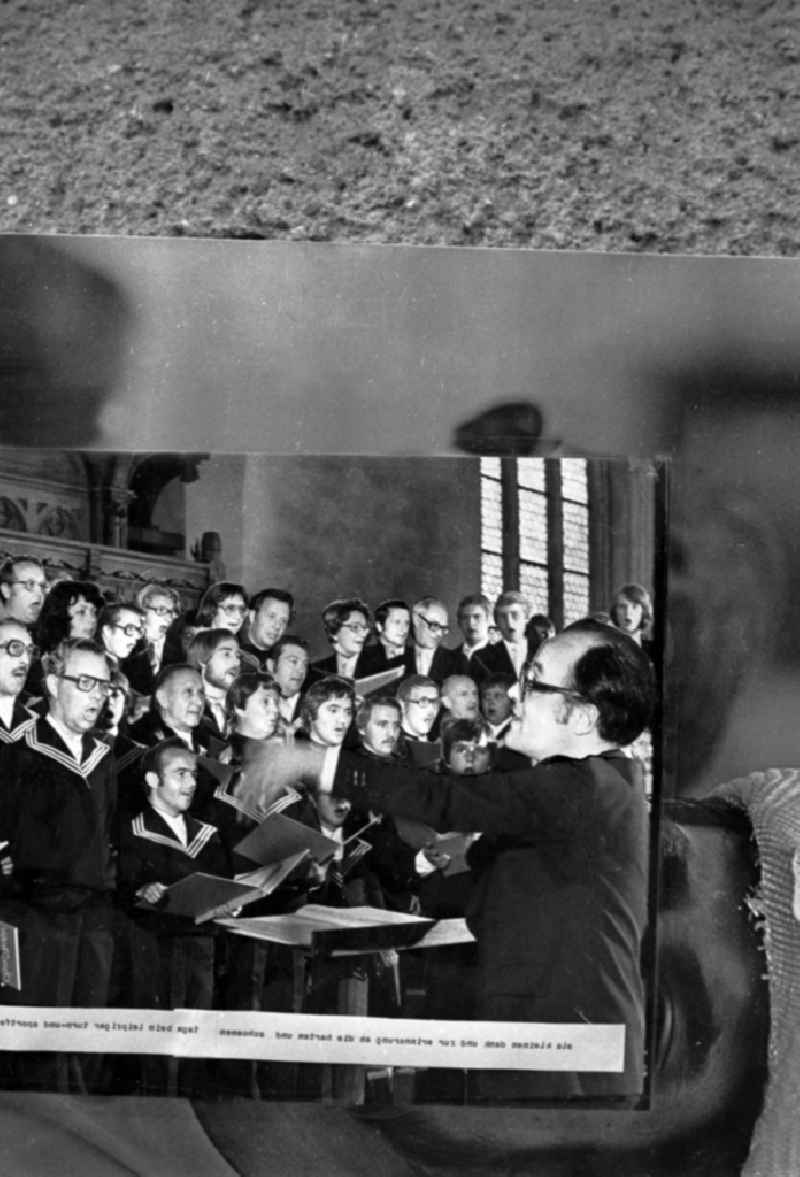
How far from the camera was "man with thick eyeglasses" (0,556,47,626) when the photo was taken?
4.80ft

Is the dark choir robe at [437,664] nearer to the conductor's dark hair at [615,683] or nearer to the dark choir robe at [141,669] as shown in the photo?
the conductor's dark hair at [615,683]

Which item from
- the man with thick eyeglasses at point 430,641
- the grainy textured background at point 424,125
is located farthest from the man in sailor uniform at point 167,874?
the grainy textured background at point 424,125

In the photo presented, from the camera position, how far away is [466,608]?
4.77ft

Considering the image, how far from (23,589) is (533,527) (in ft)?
1.44

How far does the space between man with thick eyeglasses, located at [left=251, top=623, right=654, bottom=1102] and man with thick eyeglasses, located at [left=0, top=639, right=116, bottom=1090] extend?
0.58 feet

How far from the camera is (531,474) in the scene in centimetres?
146

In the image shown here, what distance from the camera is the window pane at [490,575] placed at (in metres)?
1.45

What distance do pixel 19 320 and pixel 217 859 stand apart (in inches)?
19.4

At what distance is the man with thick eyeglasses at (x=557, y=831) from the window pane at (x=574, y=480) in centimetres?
11

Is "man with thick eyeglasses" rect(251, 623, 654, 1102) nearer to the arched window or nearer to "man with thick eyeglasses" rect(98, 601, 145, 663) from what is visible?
the arched window

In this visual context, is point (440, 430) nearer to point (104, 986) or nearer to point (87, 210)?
point (87, 210)

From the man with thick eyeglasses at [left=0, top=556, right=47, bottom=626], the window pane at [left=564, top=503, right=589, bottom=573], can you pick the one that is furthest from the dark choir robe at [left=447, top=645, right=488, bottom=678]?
the man with thick eyeglasses at [left=0, top=556, right=47, bottom=626]

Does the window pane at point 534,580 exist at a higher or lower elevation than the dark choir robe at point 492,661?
higher
